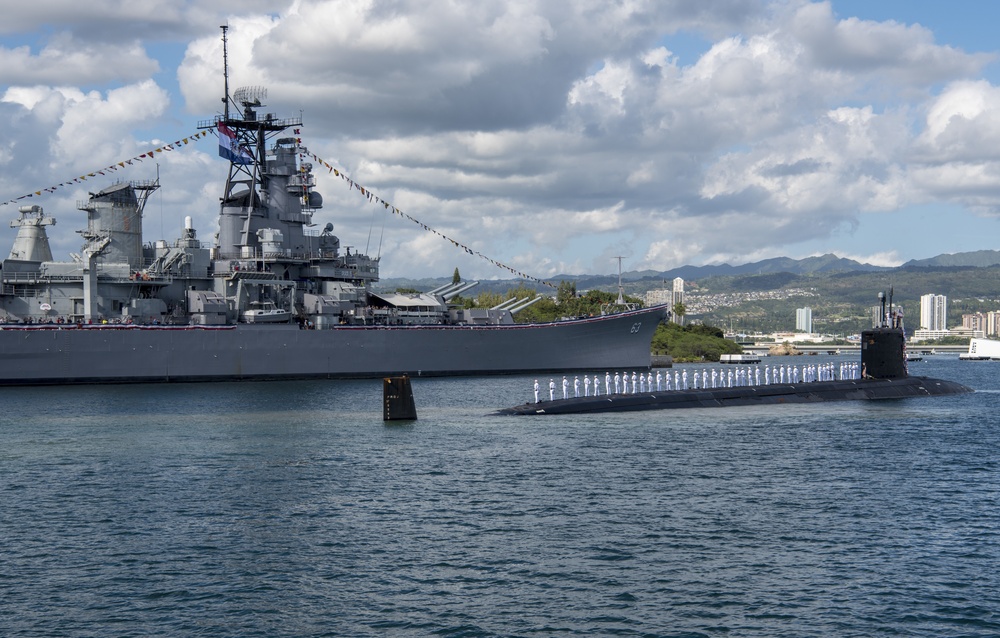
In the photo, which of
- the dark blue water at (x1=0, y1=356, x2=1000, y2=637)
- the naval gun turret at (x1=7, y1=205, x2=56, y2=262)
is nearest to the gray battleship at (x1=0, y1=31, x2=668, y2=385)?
the naval gun turret at (x1=7, y1=205, x2=56, y2=262)

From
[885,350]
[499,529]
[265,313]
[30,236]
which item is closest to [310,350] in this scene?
[265,313]

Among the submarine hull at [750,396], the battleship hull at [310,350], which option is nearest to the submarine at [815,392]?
the submarine hull at [750,396]

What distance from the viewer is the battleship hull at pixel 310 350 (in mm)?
58781

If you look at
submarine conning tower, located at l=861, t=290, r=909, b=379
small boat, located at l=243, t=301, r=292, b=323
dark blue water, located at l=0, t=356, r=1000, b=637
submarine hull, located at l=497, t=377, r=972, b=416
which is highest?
small boat, located at l=243, t=301, r=292, b=323

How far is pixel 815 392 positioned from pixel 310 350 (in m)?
31.2

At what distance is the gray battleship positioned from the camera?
60312mm

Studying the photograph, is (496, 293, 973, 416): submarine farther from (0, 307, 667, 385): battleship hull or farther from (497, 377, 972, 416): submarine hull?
(0, 307, 667, 385): battleship hull

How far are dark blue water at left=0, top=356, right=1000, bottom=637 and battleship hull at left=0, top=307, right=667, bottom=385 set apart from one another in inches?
774

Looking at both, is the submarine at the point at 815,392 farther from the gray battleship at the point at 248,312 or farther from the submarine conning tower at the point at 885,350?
the gray battleship at the point at 248,312

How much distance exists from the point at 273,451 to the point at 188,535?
39.0ft

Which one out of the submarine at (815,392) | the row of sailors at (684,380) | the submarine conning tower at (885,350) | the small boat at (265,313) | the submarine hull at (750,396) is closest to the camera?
the submarine hull at (750,396)

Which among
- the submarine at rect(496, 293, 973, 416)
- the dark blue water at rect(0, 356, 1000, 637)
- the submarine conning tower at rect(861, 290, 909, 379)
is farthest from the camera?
the submarine conning tower at rect(861, 290, 909, 379)

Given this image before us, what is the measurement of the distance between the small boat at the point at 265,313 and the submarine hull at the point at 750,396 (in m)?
25.2

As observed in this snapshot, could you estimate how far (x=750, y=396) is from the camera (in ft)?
163
